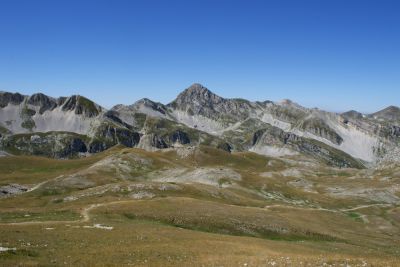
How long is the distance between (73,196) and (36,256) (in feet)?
235

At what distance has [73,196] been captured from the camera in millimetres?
102688

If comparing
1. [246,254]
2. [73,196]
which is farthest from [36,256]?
[73,196]

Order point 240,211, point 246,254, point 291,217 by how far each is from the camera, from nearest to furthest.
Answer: point 246,254
point 240,211
point 291,217

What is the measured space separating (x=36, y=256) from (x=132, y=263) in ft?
26.0

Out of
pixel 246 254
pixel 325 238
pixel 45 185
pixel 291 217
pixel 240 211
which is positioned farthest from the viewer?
pixel 45 185

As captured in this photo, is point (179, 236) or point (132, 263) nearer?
point (132, 263)

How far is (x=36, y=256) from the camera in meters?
33.7

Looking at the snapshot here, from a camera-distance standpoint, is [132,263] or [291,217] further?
[291,217]

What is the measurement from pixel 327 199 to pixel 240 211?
280 ft

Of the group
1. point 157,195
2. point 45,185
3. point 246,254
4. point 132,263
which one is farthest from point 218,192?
point 132,263

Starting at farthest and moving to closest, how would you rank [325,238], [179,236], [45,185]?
1. [45,185]
2. [325,238]
3. [179,236]

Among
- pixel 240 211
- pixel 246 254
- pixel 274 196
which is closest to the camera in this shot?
pixel 246 254

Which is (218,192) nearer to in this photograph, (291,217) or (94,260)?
(291,217)

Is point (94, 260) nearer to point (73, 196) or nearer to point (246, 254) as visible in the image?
point (246, 254)
